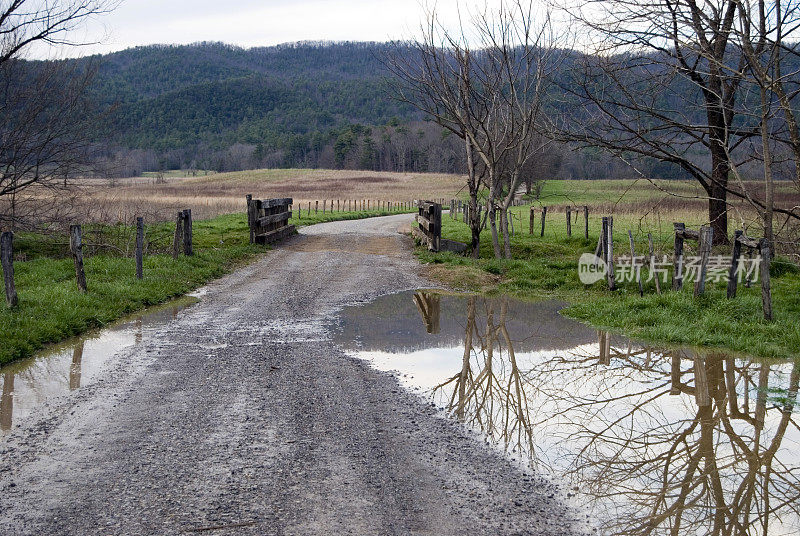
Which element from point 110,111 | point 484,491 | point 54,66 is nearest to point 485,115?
point 110,111

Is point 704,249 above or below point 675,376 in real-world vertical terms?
above

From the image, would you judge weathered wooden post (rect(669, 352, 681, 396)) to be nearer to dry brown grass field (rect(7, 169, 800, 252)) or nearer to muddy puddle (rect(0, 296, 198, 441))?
muddy puddle (rect(0, 296, 198, 441))

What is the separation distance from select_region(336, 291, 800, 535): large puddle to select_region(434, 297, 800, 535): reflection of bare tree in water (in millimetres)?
13

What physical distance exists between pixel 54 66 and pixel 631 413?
17490 mm

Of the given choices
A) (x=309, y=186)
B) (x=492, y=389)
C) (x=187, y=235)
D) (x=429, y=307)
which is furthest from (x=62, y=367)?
(x=309, y=186)

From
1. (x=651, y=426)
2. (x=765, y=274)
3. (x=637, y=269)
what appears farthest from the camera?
(x=637, y=269)

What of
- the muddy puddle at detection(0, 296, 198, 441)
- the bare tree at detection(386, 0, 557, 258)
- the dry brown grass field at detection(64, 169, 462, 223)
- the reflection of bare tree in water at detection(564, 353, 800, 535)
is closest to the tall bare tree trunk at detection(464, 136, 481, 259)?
the bare tree at detection(386, 0, 557, 258)

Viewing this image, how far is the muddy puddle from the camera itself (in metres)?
6.65

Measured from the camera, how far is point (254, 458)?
5.14m

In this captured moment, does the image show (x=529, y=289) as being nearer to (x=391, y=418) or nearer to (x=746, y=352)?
(x=746, y=352)

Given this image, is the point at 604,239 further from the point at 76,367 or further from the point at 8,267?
the point at 8,267

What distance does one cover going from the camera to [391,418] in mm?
6133

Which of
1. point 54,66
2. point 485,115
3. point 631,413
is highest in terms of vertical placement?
point 54,66

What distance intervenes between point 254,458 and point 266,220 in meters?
16.6
